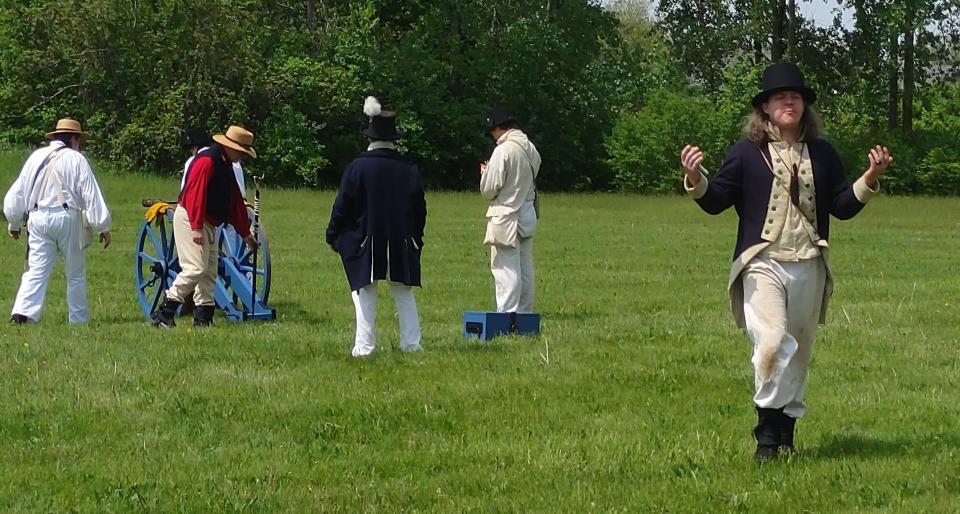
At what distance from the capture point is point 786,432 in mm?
6527

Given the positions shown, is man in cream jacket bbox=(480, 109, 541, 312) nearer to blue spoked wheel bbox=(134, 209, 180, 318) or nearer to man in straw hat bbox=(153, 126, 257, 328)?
man in straw hat bbox=(153, 126, 257, 328)

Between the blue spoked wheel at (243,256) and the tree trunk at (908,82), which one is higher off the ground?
the tree trunk at (908,82)

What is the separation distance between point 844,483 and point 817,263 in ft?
3.36

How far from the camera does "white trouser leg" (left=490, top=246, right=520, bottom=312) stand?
11.2 m

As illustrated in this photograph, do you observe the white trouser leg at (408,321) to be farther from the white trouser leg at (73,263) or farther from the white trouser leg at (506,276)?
the white trouser leg at (73,263)

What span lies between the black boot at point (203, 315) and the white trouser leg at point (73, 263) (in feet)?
3.33

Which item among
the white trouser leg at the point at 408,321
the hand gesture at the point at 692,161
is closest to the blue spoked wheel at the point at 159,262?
the white trouser leg at the point at 408,321

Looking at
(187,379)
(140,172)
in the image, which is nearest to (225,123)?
(140,172)

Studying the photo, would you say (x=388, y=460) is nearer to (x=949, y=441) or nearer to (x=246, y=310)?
(x=949, y=441)

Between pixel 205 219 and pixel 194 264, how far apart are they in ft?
1.26

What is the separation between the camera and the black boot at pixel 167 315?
11.4m

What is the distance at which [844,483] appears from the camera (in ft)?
19.6

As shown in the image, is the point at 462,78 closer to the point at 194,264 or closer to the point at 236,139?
the point at 236,139

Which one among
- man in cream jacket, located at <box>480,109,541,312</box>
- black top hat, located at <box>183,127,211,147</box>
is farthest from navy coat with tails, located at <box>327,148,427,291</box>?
black top hat, located at <box>183,127,211,147</box>
